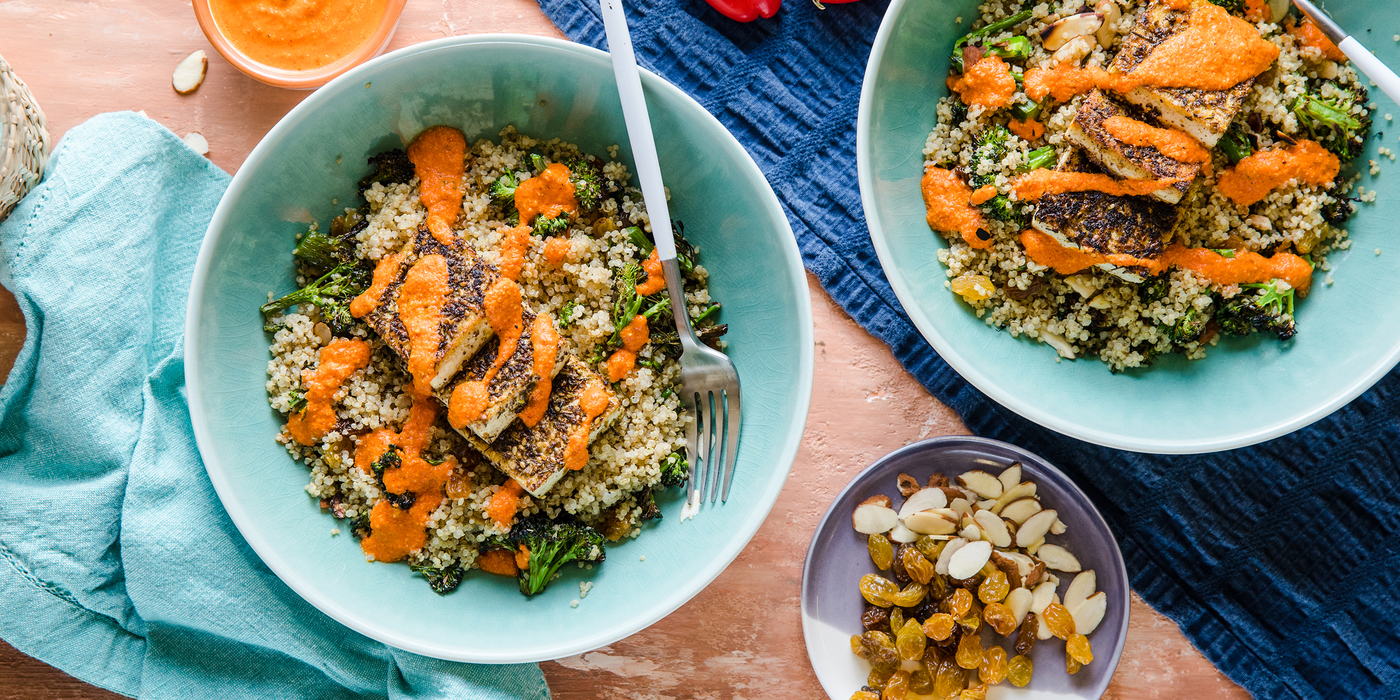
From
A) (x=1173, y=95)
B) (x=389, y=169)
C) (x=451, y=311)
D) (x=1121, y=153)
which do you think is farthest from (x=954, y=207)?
(x=389, y=169)

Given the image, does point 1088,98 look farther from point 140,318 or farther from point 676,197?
point 140,318

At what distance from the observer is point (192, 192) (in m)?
2.64

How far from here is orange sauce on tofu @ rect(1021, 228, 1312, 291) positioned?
2.44 m

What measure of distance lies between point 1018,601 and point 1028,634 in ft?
0.38

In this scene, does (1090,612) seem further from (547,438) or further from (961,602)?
(547,438)

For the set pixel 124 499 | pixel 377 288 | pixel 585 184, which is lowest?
pixel 124 499

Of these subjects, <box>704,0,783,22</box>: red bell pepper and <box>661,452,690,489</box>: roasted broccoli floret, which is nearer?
<box>661,452,690,489</box>: roasted broccoli floret

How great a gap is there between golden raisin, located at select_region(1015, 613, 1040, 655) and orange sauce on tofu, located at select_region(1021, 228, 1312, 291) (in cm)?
117

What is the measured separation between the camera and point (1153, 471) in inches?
108

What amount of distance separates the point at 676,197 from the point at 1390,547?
266cm

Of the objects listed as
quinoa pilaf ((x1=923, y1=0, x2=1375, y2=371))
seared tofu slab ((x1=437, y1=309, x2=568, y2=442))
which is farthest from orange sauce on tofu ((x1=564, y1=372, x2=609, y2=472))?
quinoa pilaf ((x1=923, y1=0, x2=1375, y2=371))

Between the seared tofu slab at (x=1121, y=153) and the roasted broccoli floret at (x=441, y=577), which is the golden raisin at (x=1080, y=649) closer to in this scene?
the seared tofu slab at (x=1121, y=153)

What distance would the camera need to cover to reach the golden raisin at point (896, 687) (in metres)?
2.65

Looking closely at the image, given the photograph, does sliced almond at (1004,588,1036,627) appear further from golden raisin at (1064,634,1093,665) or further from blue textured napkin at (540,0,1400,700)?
blue textured napkin at (540,0,1400,700)
